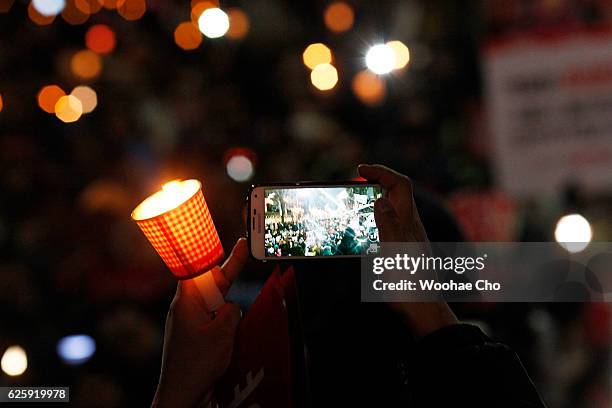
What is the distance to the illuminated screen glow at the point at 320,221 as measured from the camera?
111cm

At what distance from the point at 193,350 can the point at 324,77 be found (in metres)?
1.77

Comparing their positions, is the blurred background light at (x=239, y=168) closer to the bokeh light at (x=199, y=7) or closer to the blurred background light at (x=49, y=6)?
the bokeh light at (x=199, y=7)

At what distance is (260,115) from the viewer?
8.36ft

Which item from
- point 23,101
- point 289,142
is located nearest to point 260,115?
point 289,142

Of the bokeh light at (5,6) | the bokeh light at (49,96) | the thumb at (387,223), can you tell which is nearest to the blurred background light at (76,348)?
the bokeh light at (49,96)

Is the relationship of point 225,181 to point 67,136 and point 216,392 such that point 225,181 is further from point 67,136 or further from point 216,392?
point 216,392

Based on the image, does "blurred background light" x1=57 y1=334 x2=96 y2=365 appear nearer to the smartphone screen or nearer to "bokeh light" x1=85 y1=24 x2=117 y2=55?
"bokeh light" x1=85 y1=24 x2=117 y2=55

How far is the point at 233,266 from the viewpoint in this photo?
1.03 metres

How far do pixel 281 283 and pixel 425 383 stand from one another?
199mm

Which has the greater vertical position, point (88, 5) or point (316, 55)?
point (88, 5)

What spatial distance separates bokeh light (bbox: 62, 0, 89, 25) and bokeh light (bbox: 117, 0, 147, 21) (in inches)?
6.5

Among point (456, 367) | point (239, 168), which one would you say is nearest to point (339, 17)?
point (239, 168)

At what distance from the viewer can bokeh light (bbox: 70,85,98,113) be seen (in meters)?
2.59

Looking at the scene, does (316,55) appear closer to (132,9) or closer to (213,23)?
(213,23)
